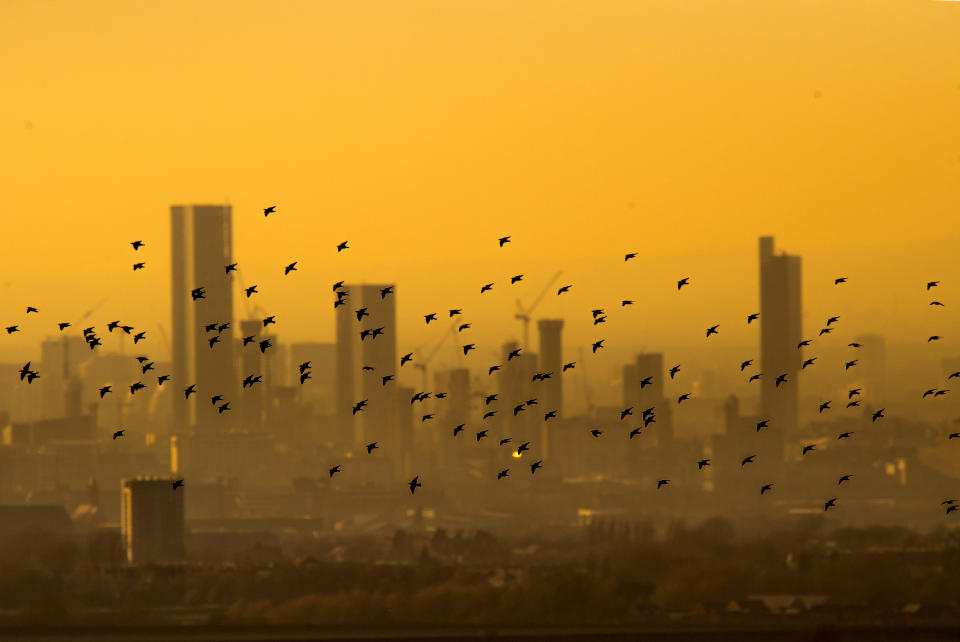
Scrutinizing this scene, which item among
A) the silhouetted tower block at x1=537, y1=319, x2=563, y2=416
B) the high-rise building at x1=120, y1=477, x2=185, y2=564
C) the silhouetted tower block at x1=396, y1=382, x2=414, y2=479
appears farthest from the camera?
the silhouetted tower block at x1=396, y1=382, x2=414, y2=479

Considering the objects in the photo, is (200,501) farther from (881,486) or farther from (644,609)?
(644,609)

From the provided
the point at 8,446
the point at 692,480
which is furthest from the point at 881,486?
the point at 8,446

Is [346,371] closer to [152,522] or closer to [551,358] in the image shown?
[551,358]

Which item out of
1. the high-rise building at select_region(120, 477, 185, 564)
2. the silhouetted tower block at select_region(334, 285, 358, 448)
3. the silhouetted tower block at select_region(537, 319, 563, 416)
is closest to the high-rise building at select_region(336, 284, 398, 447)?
the silhouetted tower block at select_region(334, 285, 358, 448)

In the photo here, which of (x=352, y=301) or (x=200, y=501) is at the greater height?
(x=352, y=301)

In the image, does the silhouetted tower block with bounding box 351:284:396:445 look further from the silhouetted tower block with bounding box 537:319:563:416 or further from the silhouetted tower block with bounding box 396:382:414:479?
the silhouetted tower block with bounding box 537:319:563:416

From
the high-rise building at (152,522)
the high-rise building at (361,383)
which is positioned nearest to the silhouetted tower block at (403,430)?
the high-rise building at (361,383)

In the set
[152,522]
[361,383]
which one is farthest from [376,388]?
[152,522]
